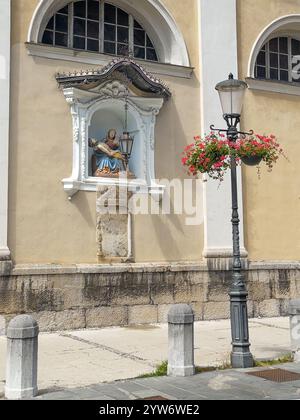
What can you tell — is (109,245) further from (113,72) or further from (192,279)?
(113,72)

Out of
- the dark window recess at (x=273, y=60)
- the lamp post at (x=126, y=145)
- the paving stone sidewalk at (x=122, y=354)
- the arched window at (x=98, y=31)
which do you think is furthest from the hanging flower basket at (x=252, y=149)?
the dark window recess at (x=273, y=60)

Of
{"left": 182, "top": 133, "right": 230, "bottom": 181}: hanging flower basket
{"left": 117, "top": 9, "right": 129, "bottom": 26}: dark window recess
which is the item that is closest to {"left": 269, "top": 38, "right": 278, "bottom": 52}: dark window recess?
{"left": 117, "top": 9, "right": 129, "bottom": 26}: dark window recess

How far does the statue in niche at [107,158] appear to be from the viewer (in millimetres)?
12383

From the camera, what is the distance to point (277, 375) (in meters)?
7.71

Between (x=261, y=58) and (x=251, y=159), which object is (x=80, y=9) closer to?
(x=261, y=58)

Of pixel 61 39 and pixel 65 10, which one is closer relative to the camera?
pixel 61 39

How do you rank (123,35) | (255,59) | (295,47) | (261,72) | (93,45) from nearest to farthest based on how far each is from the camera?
1. (93,45)
2. (123,35)
3. (255,59)
4. (261,72)
5. (295,47)

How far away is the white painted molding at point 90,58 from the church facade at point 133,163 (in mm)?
27

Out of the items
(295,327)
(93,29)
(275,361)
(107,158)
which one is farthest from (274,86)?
(275,361)

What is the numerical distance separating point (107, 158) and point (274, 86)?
5.24 m

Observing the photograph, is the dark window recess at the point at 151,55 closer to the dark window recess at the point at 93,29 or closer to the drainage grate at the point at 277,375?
the dark window recess at the point at 93,29

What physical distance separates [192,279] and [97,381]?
584 cm

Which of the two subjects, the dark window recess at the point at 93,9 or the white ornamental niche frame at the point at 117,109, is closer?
the white ornamental niche frame at the point at 117,109

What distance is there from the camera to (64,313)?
11.4 m
